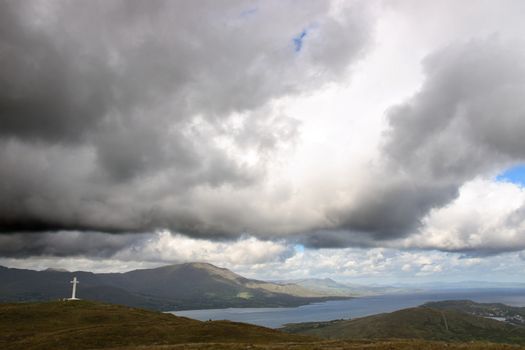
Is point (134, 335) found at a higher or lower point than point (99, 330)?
lower

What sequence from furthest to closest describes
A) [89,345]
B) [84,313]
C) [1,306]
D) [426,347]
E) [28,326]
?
[1,306]
[84,313]
[28,326]
[89,345]
[426,347]

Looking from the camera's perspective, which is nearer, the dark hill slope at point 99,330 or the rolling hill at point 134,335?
the rolling hill at point 134,335

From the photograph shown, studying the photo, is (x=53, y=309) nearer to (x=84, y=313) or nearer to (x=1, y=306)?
(x=84, y=313)

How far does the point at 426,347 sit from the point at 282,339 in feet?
104

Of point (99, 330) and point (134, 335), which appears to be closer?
point (134, 335)

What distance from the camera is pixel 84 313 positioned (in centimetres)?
9575

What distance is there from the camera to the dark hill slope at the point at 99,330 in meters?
64.5

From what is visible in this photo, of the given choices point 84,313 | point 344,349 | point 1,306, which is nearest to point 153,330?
point 84,313

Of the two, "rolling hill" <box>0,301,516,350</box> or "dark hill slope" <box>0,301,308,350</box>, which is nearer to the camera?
"rolling hill" <box>0,301,516,350</box>

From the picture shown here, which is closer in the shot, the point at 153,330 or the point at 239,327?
the point at 153,330

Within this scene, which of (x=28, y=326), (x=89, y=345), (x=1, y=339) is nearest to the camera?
(x=89, y=345)

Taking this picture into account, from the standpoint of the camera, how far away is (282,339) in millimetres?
70812

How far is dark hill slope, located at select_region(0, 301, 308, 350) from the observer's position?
64.5m

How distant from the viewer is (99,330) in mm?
71750
